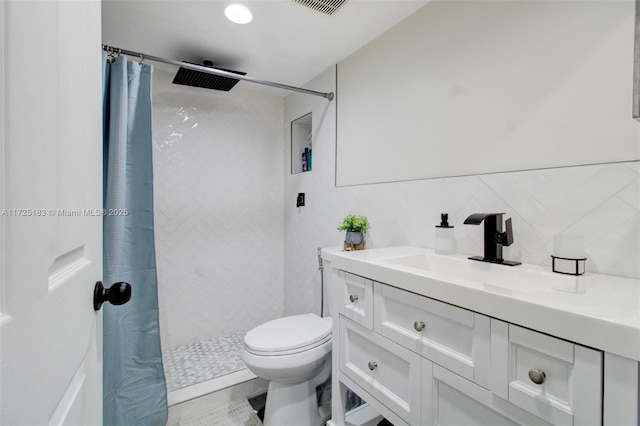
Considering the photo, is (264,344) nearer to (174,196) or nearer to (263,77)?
(174,196)

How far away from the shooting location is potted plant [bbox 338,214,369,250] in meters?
1.75

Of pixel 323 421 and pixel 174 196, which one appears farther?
pixel 174 196

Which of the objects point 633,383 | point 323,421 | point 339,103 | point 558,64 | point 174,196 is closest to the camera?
point 633,383

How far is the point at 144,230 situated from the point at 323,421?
1.41 m

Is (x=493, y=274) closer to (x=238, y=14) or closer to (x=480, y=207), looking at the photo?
(x=480, y=207)

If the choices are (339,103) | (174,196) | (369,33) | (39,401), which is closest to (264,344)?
(39,401)

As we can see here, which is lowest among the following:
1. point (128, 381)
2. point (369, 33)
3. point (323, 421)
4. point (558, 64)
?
point (323, 421)

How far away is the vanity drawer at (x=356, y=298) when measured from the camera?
3.66ft

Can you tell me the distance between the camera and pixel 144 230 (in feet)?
4.96

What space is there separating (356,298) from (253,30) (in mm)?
1590

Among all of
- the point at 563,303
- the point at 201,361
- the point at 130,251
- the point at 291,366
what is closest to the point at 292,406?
the point at 291,366

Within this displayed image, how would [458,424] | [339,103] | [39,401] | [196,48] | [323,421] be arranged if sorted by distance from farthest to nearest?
[339,103], [196,48], [323,421], [458,424], [39,401]

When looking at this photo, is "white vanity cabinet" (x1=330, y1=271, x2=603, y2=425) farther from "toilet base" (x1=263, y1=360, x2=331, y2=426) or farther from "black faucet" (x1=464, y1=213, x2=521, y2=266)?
"black faucet" (x1=464, y1=213, x2=521, y2=266)

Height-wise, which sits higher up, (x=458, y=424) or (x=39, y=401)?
(x=39, y=401)
